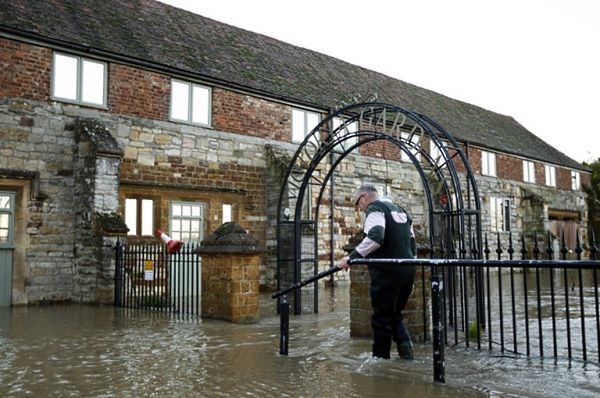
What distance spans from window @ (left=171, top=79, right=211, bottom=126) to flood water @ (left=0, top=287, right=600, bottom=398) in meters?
7.98

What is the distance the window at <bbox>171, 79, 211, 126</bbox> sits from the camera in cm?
1546

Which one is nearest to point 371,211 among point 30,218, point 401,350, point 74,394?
point 401,350

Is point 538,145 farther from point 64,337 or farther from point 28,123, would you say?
point 64,337

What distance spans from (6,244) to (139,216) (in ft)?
10.5

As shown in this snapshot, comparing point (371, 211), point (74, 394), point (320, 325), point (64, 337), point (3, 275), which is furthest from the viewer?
point (3, 275)

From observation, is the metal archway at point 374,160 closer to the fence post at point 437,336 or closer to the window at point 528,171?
the fence post at point 437,336

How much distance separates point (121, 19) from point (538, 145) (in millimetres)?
27048

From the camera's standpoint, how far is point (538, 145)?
34281 mm

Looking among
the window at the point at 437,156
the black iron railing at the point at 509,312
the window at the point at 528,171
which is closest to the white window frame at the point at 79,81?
the window at the point at 437,156

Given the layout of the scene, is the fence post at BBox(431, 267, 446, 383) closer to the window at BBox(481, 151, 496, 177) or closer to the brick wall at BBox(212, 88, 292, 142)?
the brick wall at BBox(212, 88, 292, 142)

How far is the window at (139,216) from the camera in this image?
47.2ft

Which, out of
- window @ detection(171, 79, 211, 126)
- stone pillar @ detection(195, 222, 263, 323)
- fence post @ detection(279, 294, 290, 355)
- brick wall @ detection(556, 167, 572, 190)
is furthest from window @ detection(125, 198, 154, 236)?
brick wall @ detection(556, 167, 572, 190)

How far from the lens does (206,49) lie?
17.7 meters

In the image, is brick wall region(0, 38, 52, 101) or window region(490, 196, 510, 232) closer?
brick wall region(0, 38, 52, 101)
